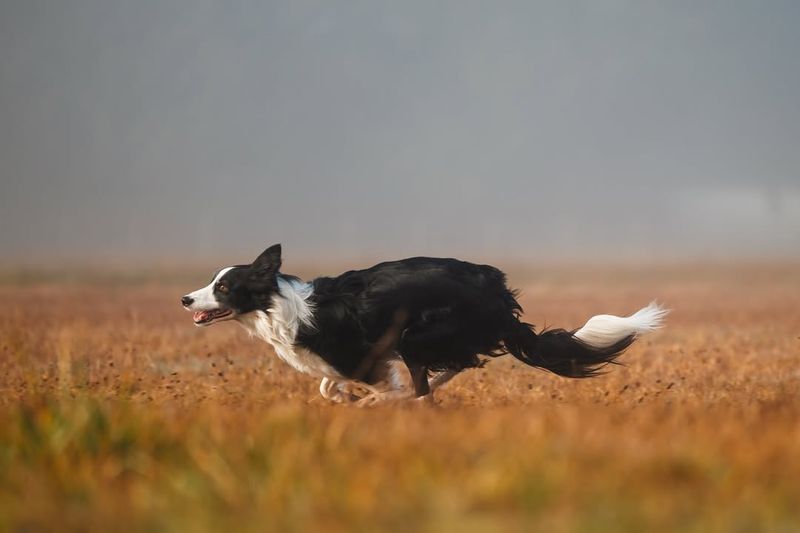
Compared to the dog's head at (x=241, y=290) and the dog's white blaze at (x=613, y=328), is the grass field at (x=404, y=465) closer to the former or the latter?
the dog's white blaze at (x=613, y=328)

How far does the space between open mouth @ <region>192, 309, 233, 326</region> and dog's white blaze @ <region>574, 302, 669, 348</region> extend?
329 centimetres

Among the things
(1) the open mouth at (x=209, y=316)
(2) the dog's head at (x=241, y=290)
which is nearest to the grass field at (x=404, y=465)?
(1) the open mouth at (x=209, y=316)

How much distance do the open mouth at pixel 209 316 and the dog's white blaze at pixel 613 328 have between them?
10.8 ft

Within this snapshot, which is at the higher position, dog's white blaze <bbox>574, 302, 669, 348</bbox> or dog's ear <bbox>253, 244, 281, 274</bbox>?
dog's ear <bbox>253, 244, 281, 274</bbox>

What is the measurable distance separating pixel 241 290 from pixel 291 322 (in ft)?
1.85

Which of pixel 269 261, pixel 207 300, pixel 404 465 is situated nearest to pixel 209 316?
pixel 207 300

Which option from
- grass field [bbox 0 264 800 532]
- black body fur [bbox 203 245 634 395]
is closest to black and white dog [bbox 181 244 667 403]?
black body fur [bbox 203 245 634 395]

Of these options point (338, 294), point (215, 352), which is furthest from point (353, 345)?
point (215, 352)

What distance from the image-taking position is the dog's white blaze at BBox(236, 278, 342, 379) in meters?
9.73

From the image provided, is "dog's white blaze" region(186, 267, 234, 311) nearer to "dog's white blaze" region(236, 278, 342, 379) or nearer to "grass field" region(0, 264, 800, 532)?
"dog's white blaze" region(236, 278, 342, 379)

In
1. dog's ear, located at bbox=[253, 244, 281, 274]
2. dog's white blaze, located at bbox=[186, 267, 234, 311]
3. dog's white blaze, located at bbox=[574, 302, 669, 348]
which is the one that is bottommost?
dog's white blaze, located at bbox=[574, 302, 669, 348]

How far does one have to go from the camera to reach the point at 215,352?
1538 cm

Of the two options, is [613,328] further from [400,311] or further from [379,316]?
[379,316]

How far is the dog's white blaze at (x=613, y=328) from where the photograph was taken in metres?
10.1
